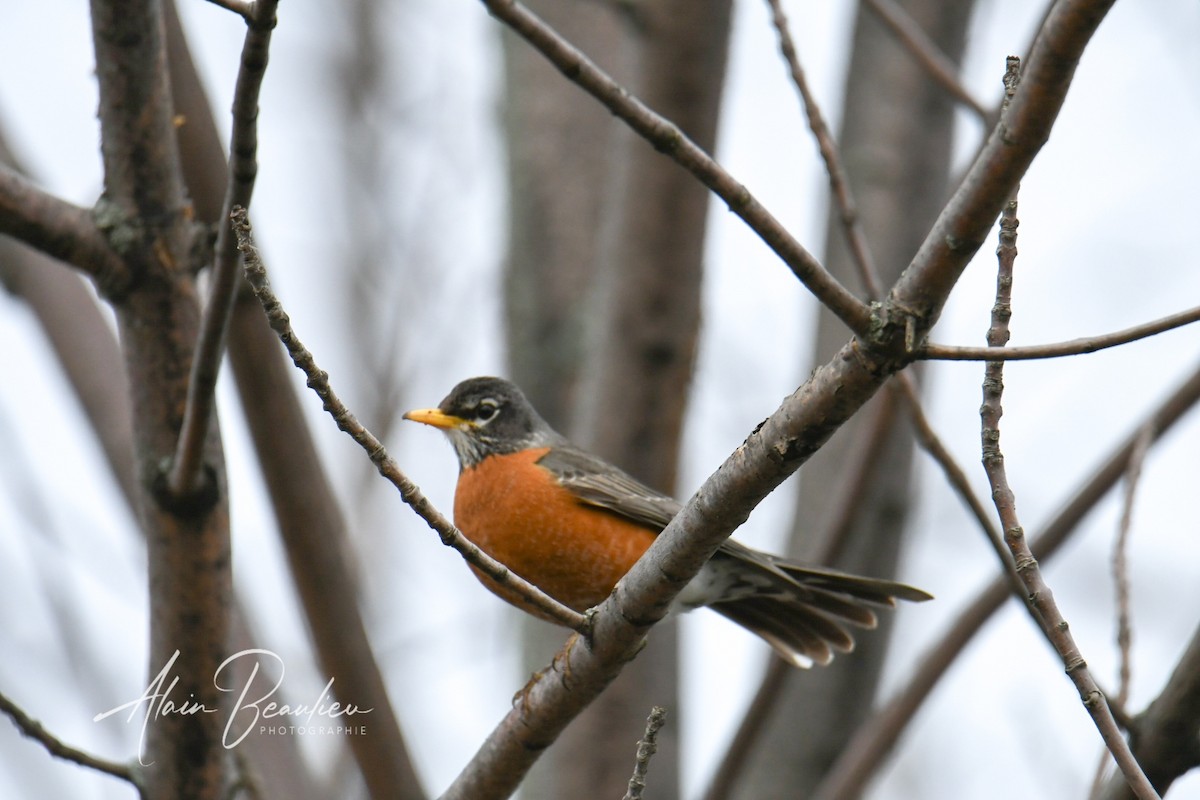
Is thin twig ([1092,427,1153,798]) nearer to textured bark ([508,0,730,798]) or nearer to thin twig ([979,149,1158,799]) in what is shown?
thin twig ([979,149,1158,799])

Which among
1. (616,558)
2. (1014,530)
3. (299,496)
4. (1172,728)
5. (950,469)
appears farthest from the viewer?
(616,558)

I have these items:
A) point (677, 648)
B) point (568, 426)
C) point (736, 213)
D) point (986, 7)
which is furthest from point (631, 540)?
point (986, 7)

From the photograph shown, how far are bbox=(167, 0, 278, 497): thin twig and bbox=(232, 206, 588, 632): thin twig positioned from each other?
0.84 feet

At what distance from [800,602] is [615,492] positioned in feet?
2.64

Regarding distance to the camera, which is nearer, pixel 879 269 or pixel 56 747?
pixel 56 747

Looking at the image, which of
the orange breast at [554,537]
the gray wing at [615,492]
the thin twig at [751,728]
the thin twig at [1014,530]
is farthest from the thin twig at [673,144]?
the thin twig at [751,728]

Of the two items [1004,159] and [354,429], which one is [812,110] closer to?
[1004,159]

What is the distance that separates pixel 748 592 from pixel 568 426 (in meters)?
1.57

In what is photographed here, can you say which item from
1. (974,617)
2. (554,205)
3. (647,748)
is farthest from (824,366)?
(554,205)

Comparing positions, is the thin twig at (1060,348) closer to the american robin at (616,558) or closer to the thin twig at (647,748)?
the thin twig at (647,748)

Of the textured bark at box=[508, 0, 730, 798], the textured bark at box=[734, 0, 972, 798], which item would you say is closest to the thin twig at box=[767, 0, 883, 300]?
the textured bark at box=[508, 0, 730, 798]

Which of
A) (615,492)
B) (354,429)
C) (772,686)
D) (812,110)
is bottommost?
(772,686)

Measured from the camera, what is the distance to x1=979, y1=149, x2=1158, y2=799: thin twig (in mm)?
2021

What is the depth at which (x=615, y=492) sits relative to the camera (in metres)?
4.39
